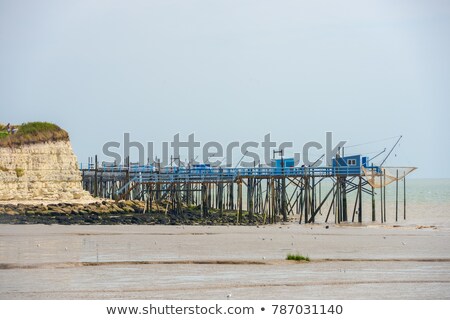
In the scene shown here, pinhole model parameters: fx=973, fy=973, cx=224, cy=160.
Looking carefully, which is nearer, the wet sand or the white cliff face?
the wet sand

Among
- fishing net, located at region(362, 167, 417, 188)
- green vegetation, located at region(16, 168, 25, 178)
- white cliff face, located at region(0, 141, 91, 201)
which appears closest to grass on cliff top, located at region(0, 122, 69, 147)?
white cliff face, located at region(0, 141, 91, 201)

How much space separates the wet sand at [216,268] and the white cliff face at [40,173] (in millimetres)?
21742

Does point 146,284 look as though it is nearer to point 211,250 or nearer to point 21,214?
point 211,250

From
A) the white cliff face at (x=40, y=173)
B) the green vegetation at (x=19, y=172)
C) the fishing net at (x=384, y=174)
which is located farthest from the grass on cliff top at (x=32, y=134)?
the fishing net at (x=384, y=174)

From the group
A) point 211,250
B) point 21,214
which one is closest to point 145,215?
point 21,214

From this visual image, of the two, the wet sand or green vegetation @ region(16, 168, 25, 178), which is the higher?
green vegetation @ region(16, 168, 25, 178)

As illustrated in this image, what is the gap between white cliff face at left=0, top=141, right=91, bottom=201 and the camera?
180ft

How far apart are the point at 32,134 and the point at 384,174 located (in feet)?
67.9

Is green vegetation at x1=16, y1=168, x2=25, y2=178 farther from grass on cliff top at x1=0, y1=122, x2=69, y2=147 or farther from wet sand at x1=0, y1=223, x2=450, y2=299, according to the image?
wet sand at x1=0, y1=223, x2=450, y2=299

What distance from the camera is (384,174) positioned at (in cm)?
5591

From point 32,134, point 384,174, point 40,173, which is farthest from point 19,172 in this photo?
point 384,174

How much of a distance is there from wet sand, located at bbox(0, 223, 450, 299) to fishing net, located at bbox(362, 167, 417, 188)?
835 inches

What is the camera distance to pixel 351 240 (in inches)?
1323

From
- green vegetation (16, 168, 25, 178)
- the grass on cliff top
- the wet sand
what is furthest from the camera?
the grass on cliff top
